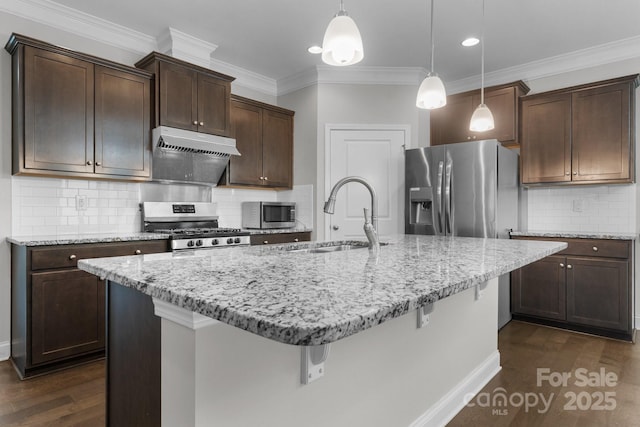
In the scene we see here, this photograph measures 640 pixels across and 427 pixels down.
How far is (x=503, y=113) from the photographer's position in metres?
4.01

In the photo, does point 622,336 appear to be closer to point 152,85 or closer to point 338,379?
point 338,379

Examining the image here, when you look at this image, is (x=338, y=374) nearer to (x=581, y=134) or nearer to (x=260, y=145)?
(x=260, y=145)

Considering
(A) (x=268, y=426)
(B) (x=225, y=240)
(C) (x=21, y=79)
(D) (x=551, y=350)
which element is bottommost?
(D) (x=551, y=350)

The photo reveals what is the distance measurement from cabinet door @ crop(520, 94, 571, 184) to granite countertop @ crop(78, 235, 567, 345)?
2.71 meters

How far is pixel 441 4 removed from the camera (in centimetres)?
302

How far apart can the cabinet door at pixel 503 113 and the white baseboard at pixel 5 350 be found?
4538 mm

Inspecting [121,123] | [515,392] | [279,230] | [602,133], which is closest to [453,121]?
[602,133]

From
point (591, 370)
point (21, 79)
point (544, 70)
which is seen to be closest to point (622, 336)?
point (591, 370)

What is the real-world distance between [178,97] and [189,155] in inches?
20.8

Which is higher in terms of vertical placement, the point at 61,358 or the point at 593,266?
the point at 593,266

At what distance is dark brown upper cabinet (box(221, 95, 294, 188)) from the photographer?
161 inches

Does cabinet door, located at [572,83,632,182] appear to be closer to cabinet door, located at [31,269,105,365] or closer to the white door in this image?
the white door

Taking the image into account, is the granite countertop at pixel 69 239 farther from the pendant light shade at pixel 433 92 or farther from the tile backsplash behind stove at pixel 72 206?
the pendant light shade at pixel 433 92

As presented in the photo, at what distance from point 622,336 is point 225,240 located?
3466 mm
